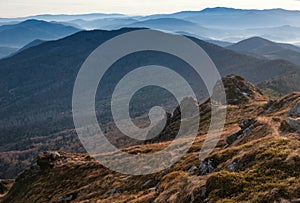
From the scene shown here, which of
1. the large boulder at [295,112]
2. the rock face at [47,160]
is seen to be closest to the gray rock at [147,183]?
the large boulder at [295,112]

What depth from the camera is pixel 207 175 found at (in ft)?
97.7

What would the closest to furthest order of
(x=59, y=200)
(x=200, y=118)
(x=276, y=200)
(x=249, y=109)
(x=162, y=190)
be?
(x=276, y=200), (x=162, y=190), (x=59, y=200), (x=249, y=109), (x=200, y=118)

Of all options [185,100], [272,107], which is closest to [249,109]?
[272,107]

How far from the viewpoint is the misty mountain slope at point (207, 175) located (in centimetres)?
2322

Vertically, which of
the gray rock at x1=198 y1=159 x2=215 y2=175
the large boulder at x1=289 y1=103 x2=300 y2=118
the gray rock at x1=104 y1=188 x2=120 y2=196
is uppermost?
the large boulder at x1=289 y1=103 x2=300 y2=118

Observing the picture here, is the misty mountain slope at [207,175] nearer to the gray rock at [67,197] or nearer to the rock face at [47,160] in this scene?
the rock face at [47,160]

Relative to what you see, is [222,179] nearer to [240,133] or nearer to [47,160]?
[240,133]

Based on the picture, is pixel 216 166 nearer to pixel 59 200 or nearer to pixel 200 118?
pixel 59 200

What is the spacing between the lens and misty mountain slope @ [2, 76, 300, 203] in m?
23.2

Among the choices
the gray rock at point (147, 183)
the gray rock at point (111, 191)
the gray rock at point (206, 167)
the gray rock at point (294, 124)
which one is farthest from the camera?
the gray rock at point (111, 191)

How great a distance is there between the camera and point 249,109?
76812 millimetres

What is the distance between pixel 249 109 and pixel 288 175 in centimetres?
5609

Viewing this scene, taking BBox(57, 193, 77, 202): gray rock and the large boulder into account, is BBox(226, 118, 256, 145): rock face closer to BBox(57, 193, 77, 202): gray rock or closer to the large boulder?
the large boulder

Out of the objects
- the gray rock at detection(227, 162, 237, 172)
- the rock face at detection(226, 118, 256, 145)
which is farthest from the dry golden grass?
the rock face at detection(226, 118, 256, 145)
